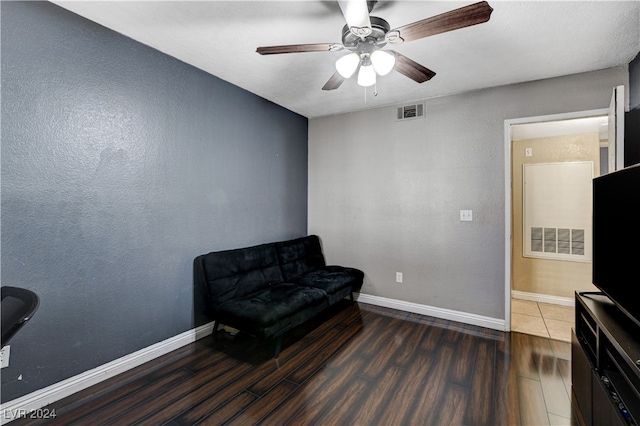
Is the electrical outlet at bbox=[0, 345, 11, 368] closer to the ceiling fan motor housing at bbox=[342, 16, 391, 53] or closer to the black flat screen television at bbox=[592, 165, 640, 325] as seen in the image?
the ceiling fan motor housing at bbox=[342, 16, 391, 53]

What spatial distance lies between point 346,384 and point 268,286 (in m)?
1.35

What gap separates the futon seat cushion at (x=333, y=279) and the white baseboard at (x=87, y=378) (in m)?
1.25

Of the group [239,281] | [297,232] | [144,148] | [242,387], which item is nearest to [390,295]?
[297,232]

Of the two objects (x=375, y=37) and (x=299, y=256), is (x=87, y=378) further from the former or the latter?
(x=375, y=37)

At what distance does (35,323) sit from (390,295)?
3.27 m

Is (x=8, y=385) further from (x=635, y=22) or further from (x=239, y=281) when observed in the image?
(x=635, y=22)

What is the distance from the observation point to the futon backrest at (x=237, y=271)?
272 cm

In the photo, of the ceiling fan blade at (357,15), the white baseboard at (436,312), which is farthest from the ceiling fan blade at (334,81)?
the white baseboard at (436,312)

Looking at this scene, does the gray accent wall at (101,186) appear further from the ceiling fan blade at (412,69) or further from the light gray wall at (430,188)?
the ceiling fan blade at (412,69)

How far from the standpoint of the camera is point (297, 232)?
416 centimetres

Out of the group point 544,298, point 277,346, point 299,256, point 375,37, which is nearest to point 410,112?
point 375,37

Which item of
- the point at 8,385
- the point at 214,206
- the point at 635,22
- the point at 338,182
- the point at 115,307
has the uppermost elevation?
the point at 635,22

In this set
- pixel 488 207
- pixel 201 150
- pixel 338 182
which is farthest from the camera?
pixel 338 182

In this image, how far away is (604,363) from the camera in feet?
5.10
